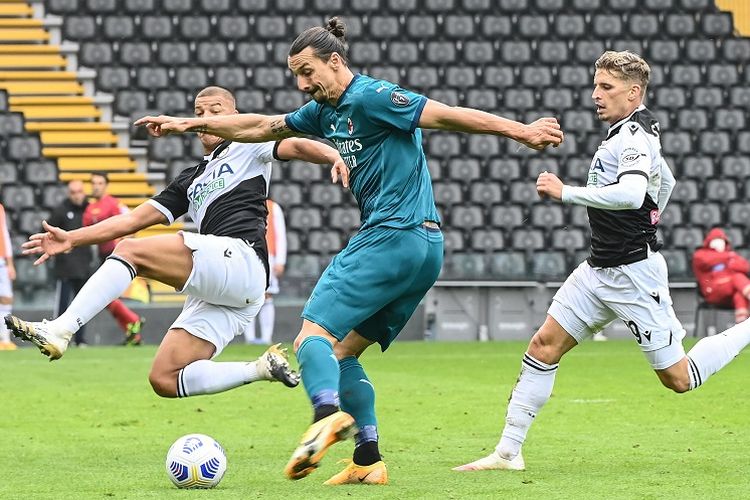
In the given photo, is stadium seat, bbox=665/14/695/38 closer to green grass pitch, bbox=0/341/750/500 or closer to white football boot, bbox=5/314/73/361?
green grass pitch, bbox=0/341/750/500

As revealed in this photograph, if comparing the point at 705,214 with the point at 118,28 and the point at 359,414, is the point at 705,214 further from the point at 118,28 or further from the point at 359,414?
the point at 359,414

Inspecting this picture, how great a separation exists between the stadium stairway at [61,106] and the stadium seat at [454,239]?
172 inches

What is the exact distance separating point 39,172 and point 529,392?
53.7ft

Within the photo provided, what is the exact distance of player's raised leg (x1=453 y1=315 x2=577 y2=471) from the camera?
22.5 feet

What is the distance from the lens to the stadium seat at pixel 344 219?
2145cm

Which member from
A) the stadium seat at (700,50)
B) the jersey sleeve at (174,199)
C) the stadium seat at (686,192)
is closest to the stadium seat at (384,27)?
the stadium seat at (700,50)

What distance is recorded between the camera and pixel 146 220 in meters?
7.49

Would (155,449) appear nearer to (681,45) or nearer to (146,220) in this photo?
(146,220)

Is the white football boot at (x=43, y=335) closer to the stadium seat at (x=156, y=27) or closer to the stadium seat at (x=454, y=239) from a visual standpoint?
the stadium seat at (x=454, y=239)

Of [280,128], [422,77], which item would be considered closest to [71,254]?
[422,77]

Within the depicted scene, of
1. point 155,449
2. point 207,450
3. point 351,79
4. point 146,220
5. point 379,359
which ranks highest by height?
point 351,79

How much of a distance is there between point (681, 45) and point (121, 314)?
12654 mm

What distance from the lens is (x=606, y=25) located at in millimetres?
25094

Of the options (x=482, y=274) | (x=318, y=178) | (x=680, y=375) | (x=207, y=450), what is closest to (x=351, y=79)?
(x=207, y=450)
